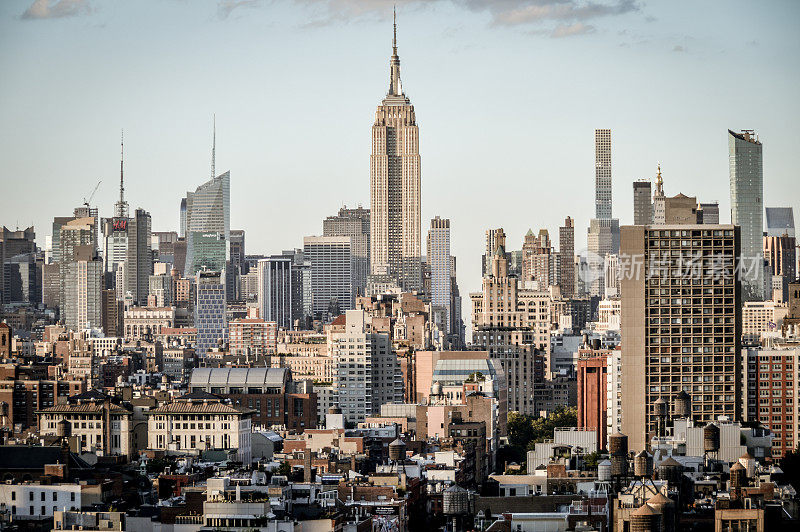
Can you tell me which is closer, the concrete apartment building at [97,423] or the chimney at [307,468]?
the chimney at [307,468]

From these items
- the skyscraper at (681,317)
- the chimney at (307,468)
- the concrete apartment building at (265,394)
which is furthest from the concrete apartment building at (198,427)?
the concrete apartment building at (265,394)

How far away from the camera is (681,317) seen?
111 m

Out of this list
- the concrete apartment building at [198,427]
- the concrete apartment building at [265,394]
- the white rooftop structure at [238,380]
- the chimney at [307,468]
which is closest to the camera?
the chimney at [307,468]

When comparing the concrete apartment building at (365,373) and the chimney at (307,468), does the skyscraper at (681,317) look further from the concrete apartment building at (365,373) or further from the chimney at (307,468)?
the concrete apartment building at (365,373)

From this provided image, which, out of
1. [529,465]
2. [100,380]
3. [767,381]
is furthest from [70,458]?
[100,380]

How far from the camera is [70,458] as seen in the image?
293 ft

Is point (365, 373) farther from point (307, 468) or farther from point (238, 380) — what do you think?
point (307, 468)

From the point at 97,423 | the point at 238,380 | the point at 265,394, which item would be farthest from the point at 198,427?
the point at 238,380

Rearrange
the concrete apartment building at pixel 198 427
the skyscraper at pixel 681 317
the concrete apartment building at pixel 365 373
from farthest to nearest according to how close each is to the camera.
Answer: the concrete apartment building at pixel 365 373
the concrete apartment building at pixel 198 427
the skyscraper at pixel 681 317

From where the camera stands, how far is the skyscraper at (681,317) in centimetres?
11050

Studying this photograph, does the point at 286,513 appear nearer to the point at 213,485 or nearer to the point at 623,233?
the point at 213,485

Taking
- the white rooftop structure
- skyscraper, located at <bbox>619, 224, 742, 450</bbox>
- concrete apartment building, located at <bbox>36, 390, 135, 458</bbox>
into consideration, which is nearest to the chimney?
concrete apartment building, located at <bbox>36, 390, 135, 458</bbox>

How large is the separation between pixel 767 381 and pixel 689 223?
10.4 m

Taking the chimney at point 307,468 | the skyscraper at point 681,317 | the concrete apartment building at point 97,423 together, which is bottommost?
the chimney at point 307,468
